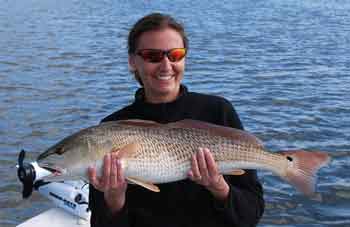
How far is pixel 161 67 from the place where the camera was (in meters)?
3.63

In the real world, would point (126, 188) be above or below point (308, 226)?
above

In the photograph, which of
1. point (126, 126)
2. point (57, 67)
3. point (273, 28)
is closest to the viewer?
point (126, 126)

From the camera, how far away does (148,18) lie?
373 cm

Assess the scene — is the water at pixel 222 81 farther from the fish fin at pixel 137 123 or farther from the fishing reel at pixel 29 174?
the fish fin at pixel 137 123

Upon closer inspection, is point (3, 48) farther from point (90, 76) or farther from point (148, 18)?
point (148, 18)

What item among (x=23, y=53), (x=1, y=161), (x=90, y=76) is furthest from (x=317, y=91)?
(x=23, y=53)

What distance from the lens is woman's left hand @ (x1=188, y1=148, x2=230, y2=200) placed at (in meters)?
3.39

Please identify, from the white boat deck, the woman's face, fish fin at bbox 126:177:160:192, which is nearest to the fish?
fish fin at bbox 126:177:160:192

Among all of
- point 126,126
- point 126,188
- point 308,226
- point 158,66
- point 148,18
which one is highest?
point 148,18

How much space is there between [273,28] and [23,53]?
10.5 meters

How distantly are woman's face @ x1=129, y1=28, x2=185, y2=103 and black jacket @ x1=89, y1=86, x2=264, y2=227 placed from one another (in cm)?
12

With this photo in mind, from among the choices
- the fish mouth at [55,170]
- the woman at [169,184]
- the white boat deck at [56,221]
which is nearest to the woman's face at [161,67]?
the woman at [169,184]

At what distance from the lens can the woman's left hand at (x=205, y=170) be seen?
134 inches

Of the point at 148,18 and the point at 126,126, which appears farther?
the point at 148,18
